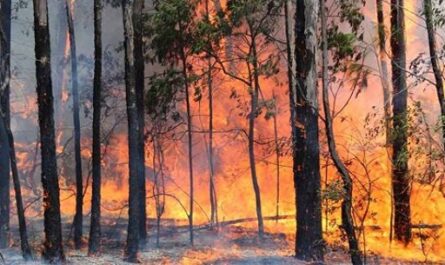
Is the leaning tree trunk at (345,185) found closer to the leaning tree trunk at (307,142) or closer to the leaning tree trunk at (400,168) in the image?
the leaning tree trunk at (307,142)

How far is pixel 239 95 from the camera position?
80.9ft

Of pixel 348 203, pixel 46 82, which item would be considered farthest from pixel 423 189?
pixel 46 82

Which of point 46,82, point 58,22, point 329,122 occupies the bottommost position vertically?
point 329,122

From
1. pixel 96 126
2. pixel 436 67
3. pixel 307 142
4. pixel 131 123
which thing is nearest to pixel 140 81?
pixel 96 126

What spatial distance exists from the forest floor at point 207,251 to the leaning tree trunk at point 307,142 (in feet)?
2.24

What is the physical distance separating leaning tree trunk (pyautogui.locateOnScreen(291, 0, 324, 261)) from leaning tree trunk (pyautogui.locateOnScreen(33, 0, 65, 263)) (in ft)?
20.6

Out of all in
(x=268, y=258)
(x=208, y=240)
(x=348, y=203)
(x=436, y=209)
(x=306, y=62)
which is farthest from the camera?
(x=208, y=240)

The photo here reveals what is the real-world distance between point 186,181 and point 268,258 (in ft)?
42.5

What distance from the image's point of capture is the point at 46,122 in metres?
14.3

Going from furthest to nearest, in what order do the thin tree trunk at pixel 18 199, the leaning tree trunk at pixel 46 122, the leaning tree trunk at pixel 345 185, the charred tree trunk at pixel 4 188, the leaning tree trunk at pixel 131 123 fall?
the charred tree trunk at pixel 4 188, the leaning tree trunk at pixel 131 123, the thin tree trunk at pixel 18 199, the leaning tree trunk at pixel 46 122, the leaning tree trunk at pixel 345 185

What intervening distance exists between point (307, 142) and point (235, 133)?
13.1 m

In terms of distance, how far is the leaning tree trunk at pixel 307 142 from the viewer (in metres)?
13.8

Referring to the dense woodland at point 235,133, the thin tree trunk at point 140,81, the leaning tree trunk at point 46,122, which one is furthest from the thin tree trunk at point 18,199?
the thin tree trunk at point 140,81

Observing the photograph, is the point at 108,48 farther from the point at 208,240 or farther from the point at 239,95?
the point at 208,240
